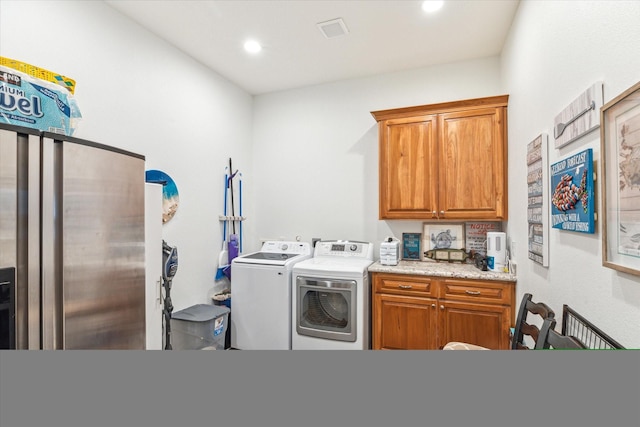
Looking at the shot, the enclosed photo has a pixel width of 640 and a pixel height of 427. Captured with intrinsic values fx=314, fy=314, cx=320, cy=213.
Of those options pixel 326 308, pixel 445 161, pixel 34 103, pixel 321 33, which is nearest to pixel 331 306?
pixel 326 308

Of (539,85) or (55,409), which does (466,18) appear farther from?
(55,409)

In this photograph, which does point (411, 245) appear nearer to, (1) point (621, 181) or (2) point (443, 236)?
(2) point (443, 236)

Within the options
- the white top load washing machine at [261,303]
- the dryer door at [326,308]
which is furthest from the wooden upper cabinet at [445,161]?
the white top load washing machine at [261,303]

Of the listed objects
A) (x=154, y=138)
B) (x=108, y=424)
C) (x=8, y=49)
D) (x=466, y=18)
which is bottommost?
(x=108, y=424)

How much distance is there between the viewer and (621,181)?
968 millimetres

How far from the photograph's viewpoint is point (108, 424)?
0.49 feet

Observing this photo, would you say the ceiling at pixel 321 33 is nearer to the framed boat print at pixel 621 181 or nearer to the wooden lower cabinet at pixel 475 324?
the framed boat print at pixel 621 181

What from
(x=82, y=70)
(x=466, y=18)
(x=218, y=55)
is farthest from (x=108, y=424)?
(x=218, y=55)

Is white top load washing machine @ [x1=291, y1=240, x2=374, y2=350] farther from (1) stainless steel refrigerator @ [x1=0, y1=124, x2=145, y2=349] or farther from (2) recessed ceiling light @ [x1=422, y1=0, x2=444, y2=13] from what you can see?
(2) recessed ceiling light @ [x1=422, y1=0, x2=444, y2=13]

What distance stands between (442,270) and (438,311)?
0.33m

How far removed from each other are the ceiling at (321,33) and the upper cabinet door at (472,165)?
645 millimetres

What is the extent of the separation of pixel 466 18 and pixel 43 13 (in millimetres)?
2789

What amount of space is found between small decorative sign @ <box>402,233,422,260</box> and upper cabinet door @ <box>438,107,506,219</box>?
45 centimetres

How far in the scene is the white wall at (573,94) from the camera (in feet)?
3.19
